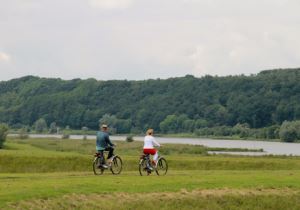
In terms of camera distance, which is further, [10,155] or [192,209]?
[10,155]

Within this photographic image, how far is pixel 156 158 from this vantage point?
39.0 meters

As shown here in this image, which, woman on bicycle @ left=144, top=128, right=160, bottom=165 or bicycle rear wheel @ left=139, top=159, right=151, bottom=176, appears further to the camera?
bicycle rear wheel @ left=139, top=159, right=151, bottom=176

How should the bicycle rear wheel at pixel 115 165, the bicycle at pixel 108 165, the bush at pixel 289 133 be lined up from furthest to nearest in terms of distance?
Answer: the bush at pixel 289 133, the bicycle rear wheel at pixel 115 165, the bicycle at pixel 108 165

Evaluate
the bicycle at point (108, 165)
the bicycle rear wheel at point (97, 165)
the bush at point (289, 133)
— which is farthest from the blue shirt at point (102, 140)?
the bush at point (289, 133)

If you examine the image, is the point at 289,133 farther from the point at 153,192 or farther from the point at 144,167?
the point at 153,192

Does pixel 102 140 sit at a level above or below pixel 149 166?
above

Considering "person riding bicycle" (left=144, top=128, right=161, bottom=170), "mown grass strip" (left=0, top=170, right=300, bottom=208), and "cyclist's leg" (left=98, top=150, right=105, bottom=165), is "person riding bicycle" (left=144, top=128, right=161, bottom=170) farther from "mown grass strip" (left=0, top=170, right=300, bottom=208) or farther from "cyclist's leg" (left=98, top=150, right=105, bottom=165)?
"cyclist's leg" (left=98, top=150, right=105, bottom=165)

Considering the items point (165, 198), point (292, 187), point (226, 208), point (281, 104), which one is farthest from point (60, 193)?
point (281, 104)

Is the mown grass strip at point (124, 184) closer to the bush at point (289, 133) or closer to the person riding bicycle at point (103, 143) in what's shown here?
the person riding bicycle at point (103, 143)

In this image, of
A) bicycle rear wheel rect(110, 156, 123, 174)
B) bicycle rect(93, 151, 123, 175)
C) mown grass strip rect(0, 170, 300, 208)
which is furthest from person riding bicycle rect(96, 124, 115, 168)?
mown grass strip rect(0, 170, 300, 208)

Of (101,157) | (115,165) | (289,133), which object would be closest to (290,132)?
(289,133)

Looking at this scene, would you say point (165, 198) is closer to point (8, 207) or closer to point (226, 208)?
point (226, 208)

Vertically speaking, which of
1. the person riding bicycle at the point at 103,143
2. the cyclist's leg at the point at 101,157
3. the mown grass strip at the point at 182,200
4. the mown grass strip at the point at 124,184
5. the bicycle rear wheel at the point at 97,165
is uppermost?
the person riding bicycle at the point at 103,143

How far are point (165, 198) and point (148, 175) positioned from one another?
5.98 metres
